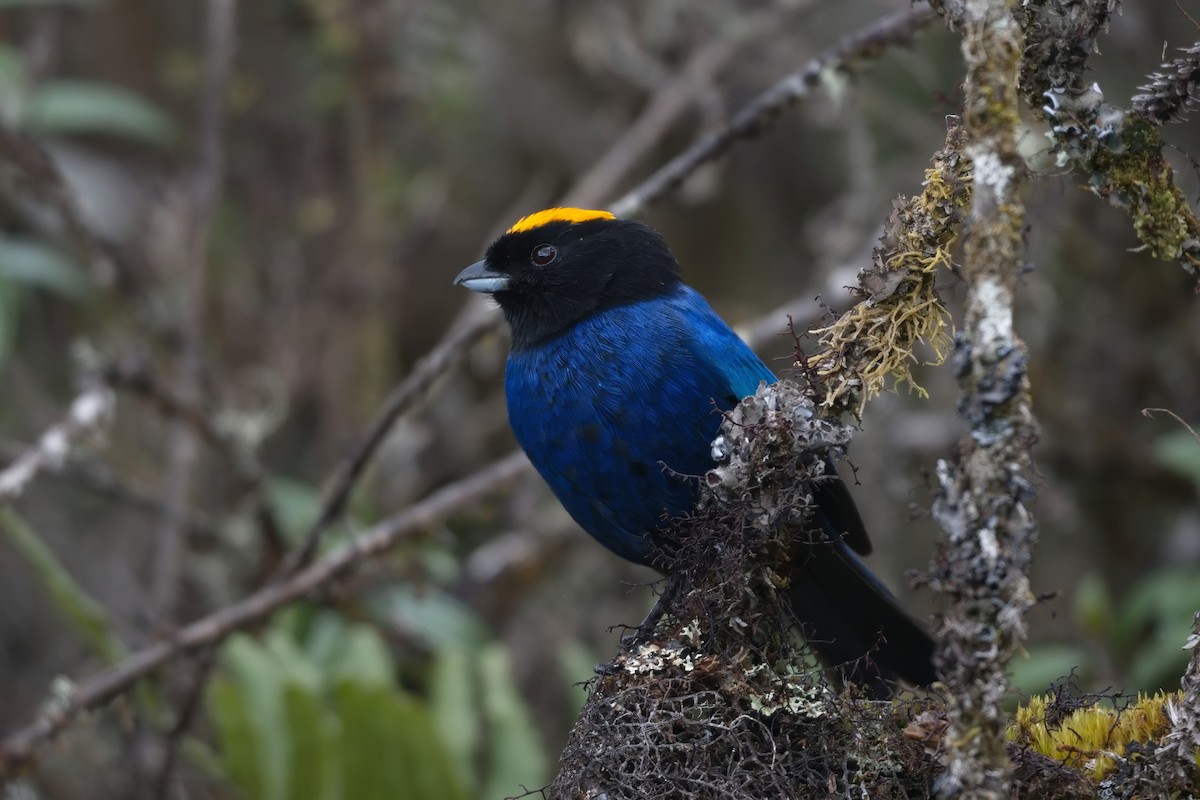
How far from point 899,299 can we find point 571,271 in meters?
1.55

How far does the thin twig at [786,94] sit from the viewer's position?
373cm

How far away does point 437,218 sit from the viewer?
8242 mm

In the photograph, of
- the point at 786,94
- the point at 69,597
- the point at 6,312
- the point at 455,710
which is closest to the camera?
the point at 786,94

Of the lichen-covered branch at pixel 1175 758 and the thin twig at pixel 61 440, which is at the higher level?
the thin twig at pixel 61 440

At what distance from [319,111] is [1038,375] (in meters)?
4.55

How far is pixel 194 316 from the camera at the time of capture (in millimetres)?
5625

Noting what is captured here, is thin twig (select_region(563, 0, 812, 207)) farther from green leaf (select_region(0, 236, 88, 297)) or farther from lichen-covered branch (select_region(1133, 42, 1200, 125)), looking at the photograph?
lichen-covered branch (select_region(1133, 42, 1200, 125))

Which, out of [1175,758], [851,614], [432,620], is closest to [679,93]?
[432,620]

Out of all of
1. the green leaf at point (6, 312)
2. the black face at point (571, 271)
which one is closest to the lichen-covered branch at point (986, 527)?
the black face at point (571, 271)

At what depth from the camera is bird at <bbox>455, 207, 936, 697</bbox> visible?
2.78m

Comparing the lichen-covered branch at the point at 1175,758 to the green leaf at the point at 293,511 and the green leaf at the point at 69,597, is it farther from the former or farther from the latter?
the green leaf at the point at 293,511

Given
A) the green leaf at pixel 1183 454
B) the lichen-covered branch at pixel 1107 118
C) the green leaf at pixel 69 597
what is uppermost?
the green leaf at pixel 69 597

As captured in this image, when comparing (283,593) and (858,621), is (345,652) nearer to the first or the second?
(283,593)

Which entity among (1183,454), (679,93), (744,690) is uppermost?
(679,93)
